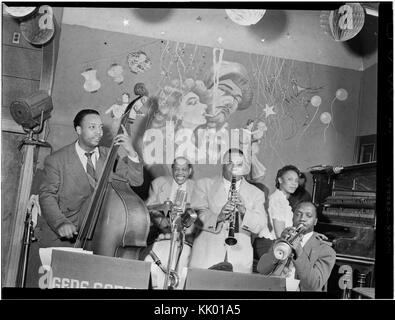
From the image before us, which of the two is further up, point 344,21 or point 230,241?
point 344,21

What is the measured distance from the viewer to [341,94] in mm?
3703

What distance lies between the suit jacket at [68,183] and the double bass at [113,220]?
5 centimetres

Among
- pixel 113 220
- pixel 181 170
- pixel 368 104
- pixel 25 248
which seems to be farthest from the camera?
pixel 368 104

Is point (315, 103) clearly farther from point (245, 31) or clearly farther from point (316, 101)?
point (245, 31)

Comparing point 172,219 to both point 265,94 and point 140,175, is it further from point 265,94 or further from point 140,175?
point 265,94

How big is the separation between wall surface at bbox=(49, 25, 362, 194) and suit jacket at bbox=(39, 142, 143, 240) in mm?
117

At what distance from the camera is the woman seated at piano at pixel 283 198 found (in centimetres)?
360

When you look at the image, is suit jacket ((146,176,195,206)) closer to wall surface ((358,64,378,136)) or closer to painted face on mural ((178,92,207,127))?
painted face on mural ((178,92,207,127))

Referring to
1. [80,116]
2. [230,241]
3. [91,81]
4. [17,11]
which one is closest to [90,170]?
[80,116]

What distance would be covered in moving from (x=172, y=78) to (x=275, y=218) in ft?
4.12

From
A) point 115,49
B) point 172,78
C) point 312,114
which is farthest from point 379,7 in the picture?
point 115,49

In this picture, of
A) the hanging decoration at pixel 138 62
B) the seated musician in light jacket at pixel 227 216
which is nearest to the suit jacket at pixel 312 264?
the seated musician in light jacket at pixel 227 216

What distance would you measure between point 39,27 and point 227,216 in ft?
6.17
